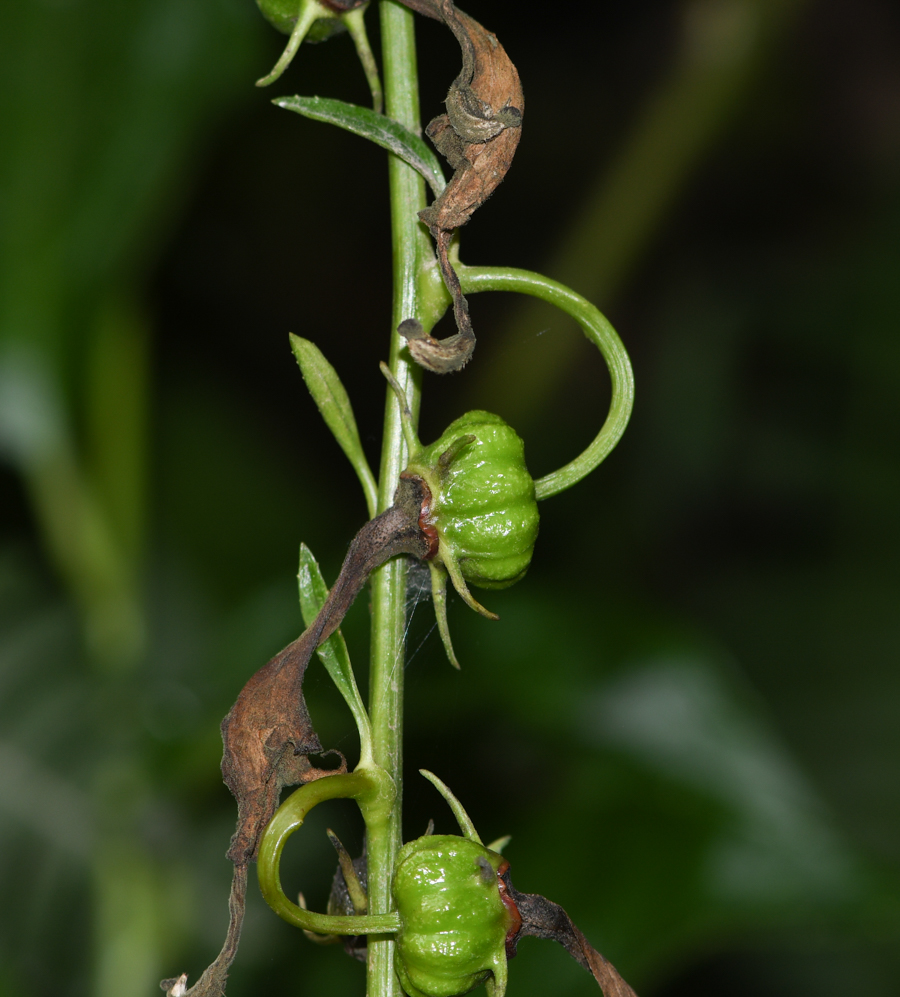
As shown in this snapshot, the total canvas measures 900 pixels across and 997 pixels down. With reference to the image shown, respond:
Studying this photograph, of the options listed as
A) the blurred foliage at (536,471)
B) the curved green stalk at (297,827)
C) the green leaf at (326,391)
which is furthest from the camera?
the blurred foliage at (536,471)

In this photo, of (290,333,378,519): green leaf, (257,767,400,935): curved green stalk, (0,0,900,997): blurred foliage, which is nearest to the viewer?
(257,767,400,935): curved green stalk

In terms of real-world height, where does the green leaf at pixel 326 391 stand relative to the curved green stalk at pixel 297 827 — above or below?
above

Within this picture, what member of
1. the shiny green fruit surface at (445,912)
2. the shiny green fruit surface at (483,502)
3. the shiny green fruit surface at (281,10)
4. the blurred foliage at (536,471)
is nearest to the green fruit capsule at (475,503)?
the shiny green fruit surface at (483,502)

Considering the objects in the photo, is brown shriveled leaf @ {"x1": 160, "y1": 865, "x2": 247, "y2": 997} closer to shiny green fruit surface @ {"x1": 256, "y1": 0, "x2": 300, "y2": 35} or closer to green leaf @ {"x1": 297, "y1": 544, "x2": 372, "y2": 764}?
green leaf @ {"x1": 297, "y1": 544, "x2": 372, "y2": 764}

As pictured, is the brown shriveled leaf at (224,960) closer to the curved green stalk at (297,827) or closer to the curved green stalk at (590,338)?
the curved green stalk at (297,827)

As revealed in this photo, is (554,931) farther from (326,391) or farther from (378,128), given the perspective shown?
(378,128)

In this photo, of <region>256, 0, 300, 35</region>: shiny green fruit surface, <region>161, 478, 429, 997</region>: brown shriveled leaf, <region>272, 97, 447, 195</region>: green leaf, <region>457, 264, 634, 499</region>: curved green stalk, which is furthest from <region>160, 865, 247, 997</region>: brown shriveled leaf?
<region>256, 0, 300, 35</region>: shiny green fruit surface
